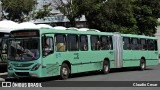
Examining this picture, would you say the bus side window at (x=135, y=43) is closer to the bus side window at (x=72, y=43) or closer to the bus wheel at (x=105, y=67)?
the bus wheel at (x=105, y=67)

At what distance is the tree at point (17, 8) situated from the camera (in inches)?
1601

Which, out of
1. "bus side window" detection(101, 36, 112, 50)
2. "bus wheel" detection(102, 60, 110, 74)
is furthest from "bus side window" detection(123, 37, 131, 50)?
"bus wheel" detection(102, 60, 110, 74)

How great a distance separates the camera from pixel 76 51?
1992 cm

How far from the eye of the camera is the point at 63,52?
18.7 meters

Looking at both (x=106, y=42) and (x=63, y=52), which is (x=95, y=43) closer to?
(x=106, y=42)

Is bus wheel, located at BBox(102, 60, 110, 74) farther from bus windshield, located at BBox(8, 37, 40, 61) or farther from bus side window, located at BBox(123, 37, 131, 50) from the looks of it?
bus windshield, located at BBox(8, 37, 40, 61)

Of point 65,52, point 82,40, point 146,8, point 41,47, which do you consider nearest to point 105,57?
point 82,40

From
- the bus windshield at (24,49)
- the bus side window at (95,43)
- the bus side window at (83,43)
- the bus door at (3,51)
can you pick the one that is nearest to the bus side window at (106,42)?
the bus side window at (95,43)

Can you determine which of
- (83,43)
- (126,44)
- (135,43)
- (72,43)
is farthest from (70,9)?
(72,43)

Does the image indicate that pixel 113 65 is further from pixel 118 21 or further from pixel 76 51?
pixel 118 21

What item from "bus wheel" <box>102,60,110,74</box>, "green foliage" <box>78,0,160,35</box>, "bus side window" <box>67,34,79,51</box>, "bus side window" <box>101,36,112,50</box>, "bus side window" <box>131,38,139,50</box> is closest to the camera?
"bus side window" <box>67,34,79,51</box>

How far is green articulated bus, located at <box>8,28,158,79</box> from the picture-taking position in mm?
17141

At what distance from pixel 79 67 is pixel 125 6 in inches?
873

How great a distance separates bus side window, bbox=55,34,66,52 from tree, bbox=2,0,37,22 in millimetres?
22432
